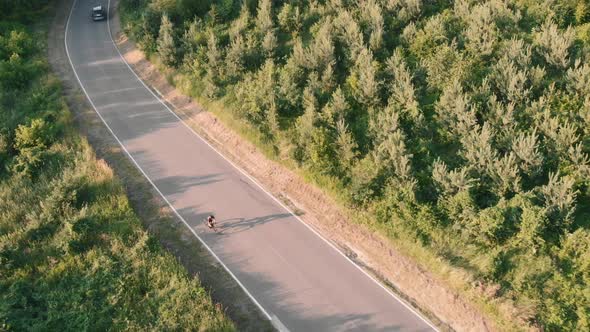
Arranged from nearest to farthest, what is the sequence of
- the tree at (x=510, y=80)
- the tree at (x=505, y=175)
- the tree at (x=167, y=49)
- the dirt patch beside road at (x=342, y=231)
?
the dirt patch beside road at (x=342, y=231) < the tree at (x=505, y=175) < the tree at (x=510, y=80) < the tree at (x=167, y=49)

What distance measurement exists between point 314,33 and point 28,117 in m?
20.0

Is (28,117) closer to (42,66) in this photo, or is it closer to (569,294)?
(42,66)

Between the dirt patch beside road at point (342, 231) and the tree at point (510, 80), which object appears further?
the tree at point (510, 80)

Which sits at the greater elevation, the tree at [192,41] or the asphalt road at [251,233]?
the tree at [192,41]

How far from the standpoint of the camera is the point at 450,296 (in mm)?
17703

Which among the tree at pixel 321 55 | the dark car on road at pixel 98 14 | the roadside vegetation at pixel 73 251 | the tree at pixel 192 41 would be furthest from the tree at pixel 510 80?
the dark car on road at pixel 98 14

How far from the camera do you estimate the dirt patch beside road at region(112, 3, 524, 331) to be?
17422 millimetres

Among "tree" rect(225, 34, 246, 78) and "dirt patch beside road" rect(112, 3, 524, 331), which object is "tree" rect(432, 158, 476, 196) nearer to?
"dirt patch beside road" rect(112, 3, 524, 331)

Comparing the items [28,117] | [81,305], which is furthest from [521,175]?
[28,117]

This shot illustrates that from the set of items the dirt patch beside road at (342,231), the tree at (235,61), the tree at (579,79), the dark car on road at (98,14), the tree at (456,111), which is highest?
the dark car on road at (98,14)

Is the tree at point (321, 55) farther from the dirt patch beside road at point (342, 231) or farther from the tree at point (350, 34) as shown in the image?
the dirt patch beside road at point (342, 231)

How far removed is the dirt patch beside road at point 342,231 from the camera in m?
17.4

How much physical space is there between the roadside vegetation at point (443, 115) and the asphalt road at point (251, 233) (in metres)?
2.71

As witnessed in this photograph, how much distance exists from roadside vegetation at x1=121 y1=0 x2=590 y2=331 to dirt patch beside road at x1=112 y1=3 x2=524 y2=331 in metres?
0.85
